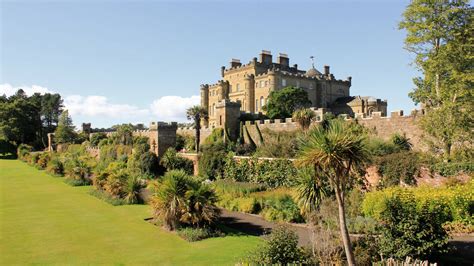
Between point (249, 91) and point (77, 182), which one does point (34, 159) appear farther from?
point (249, 91)

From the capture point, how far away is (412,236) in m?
9.73

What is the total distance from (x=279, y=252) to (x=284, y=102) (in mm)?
35014

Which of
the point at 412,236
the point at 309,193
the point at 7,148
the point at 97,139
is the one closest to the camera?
the point at 412,236

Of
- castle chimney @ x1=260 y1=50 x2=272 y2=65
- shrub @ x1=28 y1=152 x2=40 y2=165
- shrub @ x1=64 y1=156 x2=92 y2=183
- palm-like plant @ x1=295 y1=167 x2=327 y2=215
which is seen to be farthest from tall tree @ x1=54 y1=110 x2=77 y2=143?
palm-like plant @ x1=295 y1=167 x2=327 y2=215

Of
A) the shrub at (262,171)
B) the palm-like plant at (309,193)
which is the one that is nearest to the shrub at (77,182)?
the shrub at (262,171)

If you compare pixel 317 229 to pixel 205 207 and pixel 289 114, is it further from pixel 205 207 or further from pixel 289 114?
pixel 289 114

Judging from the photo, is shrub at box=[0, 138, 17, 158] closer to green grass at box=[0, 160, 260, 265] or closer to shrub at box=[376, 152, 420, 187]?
green grass at box=[0, 160, 260, 265]

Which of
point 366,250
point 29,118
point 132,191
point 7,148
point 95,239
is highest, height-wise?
point 29,118

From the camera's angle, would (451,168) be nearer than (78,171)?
Yes

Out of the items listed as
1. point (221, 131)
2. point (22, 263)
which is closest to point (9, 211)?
point (22, 263)

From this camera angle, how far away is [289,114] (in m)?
42.8

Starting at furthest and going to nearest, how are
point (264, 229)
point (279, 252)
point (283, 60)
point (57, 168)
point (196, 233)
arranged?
1. point (283, 60)
2. point (57, 168)
3. point (264, 229)
4. point (196, 233)
5. point (279, 252)

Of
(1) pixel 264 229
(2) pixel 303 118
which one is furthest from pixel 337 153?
(2) pixel 303 118

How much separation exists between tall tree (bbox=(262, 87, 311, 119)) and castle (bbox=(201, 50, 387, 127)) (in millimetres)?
4040
